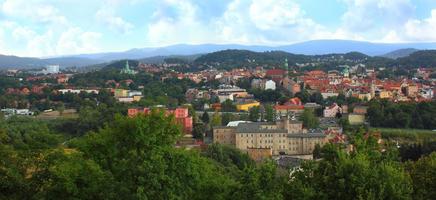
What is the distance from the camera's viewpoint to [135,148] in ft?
23.8

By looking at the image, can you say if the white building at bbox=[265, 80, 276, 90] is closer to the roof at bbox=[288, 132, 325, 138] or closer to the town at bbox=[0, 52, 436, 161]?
the town at bbox=[0, 52, 436, 161]

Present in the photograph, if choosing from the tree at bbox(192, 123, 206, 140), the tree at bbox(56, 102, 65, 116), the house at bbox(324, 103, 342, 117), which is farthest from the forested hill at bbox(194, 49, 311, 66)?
the tree at bbox(192, 123, 206, 140)

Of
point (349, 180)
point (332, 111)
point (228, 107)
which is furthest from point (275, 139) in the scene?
point (349, 180)

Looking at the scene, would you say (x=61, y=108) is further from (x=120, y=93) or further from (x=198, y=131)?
(x=198, y=131)

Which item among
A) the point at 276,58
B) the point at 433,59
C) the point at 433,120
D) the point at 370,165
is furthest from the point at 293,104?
the point at 276,58

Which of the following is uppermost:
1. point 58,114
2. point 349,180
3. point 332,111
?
point 349,180

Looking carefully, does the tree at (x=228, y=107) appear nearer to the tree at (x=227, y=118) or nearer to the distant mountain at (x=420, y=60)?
the tree at (x=227, y=118)

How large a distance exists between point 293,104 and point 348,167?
31035mm

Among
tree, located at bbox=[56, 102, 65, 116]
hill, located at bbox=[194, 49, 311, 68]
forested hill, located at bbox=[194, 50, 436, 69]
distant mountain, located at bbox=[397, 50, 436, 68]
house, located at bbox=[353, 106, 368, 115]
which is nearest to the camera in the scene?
house, located at bbox=[353, 106, 368, 115]

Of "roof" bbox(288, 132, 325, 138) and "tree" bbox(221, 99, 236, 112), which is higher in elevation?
"roof" bbox(288, 132, 325, 138)

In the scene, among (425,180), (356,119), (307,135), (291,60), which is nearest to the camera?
(425,180)

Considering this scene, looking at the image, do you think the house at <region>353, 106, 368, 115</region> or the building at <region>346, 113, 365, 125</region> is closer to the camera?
the building at <region>346, 113, 365, 125</region>

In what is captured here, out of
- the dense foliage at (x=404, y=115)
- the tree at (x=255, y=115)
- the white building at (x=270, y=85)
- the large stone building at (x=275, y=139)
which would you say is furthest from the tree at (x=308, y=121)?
the white building at (x=270, y=85)

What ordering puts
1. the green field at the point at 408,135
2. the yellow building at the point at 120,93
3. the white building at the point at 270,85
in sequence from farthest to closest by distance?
1. the white building at the point at 270,85
2. the yellow building at the point at 120,93
3. the green field at the point at 408,135
